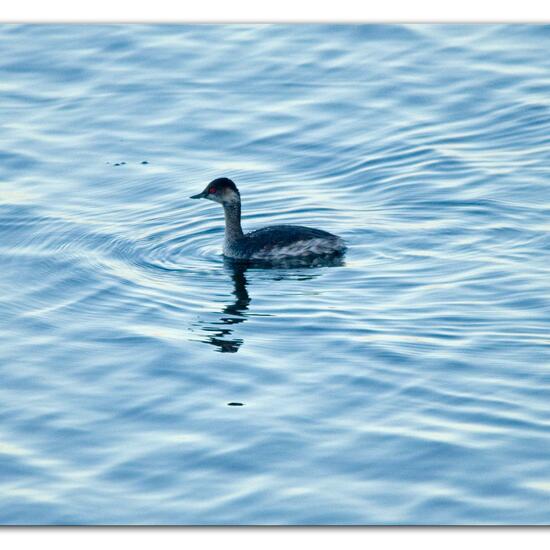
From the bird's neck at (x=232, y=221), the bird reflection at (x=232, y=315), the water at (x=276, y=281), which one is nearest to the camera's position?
the water at (x=276, y=281)

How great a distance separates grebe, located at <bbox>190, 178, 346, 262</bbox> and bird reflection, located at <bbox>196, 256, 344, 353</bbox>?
0.09 m

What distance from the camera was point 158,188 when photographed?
53.0 ft

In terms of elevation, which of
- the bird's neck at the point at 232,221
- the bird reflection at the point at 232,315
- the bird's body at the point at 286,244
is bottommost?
the bird reflection at the point at 232,315

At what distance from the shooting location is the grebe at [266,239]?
550 inches

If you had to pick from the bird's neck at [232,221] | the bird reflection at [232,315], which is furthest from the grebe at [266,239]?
the bird reflection at [232,315]

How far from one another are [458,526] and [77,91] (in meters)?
10.6

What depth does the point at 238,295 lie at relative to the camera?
13.4 meters

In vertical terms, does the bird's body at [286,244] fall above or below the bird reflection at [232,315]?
above

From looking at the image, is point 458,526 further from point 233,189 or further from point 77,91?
point 77,91

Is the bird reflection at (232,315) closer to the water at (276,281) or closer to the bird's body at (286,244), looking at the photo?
the water at (276,281)

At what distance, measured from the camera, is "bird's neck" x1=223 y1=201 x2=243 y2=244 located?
14.6 m

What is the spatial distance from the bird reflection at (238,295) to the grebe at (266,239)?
0.09 meters

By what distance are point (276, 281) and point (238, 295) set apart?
576 millimetres

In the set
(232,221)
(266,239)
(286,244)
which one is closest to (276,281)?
(286,244)
